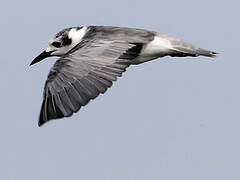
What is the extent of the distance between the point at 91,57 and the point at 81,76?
0.81 meters

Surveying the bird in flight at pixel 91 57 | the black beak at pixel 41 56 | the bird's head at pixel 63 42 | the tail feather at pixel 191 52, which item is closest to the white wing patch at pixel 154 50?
the bird in flight at pixel 91 57

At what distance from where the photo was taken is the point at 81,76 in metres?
13.6

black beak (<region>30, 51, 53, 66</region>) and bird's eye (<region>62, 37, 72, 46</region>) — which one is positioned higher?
bird's eye (<region>62, 37, 72, 46</region>)

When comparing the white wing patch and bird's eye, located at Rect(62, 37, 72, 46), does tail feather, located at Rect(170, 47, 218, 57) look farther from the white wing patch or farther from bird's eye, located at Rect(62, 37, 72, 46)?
bird's eye, located at Rect(62, 37, 72, 46)

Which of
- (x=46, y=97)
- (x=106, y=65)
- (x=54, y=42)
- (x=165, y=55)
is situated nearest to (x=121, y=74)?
(x=106, y=65)

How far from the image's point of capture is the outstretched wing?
12891mm

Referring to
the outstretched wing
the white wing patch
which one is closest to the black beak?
the white wing patch

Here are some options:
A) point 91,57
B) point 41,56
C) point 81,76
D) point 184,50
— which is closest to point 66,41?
point 41,56

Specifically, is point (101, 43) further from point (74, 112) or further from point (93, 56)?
point (74, 112)

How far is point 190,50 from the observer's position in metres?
16.0

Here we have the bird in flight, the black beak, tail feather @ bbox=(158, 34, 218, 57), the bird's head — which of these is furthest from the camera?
the black beak

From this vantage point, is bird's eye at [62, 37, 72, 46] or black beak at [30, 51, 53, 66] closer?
bird's eye at [62, 37, 72, 46]

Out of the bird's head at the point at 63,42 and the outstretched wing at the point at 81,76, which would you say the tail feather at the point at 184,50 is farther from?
the bird's head at the point at 63,42

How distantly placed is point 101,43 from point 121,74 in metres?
1.73
